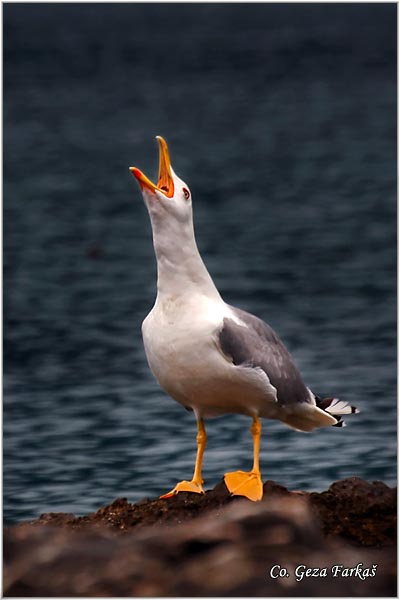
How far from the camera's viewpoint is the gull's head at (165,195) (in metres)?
11.1

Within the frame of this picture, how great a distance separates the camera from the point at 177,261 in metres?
11.2

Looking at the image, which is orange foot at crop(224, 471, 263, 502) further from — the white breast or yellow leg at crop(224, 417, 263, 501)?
the white breast

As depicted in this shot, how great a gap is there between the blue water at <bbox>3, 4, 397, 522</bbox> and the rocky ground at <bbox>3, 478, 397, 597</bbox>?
3289 mm

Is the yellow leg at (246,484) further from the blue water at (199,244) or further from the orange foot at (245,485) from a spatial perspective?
the blue water at (199,244)

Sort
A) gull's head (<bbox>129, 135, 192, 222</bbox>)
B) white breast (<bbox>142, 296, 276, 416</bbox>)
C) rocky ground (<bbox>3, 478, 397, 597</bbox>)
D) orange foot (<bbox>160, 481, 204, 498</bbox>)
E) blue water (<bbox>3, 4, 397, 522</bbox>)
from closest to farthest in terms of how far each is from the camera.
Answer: rocky ground (<bbox>3, 478, 397, 597</bbox>) → white breast (<bbox>142, 296, 276, 416</bbox>) → gull's head (<bbox>129, 135, 192, 222</bbox>) → orange foot (<bbox>160, 481, 204, 498</bbox>) → blue water (<bbox>3, 4, 397, 522</bbox>)

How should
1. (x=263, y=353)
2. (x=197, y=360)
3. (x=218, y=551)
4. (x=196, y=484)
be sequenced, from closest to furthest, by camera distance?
(x=218, y=551), (x=197, y=360), (x=263, y=353), (x=196, y=484)

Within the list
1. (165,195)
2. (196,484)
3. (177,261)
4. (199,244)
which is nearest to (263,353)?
(177,261)

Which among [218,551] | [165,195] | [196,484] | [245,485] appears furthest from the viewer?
[196,484]

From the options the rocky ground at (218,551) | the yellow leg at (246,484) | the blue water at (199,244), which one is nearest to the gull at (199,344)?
the yellow leg at (246,484)

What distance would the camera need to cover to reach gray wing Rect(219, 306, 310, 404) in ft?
35.9

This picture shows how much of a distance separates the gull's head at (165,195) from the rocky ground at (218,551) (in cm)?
193

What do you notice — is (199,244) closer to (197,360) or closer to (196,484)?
(196,484)

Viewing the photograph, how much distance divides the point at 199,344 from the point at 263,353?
61 cm

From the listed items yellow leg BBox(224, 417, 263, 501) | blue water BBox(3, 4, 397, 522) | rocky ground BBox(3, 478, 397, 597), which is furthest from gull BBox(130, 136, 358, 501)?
blue water BBox(3, 4, 397, 522)
